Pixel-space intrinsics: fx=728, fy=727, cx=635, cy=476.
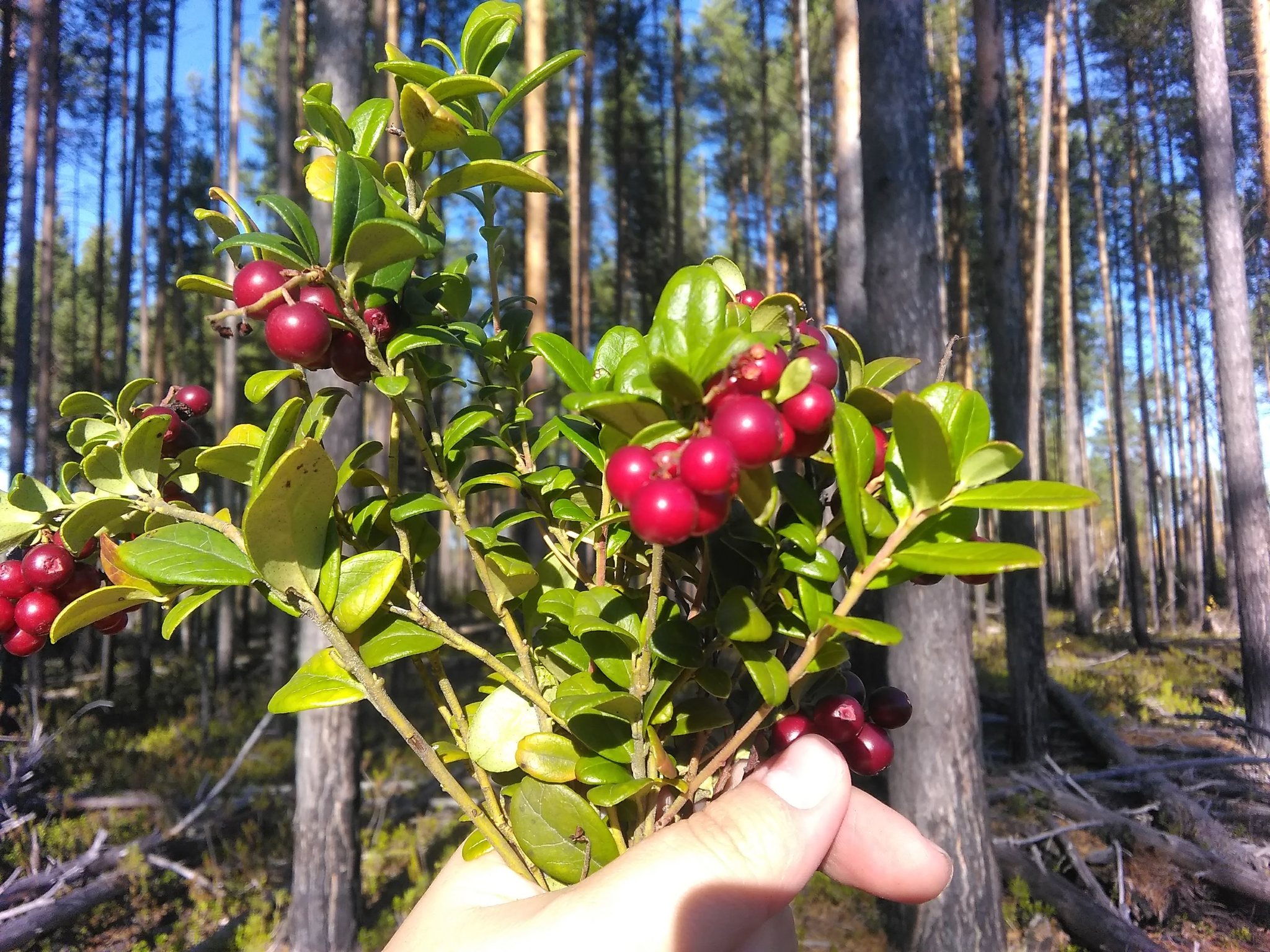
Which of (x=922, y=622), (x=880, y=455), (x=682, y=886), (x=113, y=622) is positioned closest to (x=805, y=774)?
(x=682, y=886)

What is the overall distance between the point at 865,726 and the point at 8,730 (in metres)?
9.67

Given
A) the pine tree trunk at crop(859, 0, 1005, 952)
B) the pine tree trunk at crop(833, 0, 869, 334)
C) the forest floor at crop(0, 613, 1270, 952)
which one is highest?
the pine tree trunk at crop(833, 0, 869, 334)

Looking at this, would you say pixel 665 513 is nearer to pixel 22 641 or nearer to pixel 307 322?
pixel 307 322

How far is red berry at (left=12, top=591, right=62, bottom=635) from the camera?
3.08 ft

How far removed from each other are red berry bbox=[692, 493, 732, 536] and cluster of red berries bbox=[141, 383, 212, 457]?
27.0 inches

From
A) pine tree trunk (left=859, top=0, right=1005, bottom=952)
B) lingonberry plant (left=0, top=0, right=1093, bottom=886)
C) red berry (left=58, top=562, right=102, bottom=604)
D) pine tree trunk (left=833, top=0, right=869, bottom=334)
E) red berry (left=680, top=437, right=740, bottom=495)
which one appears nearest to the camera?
red berry (left=680, top=437, right=740, bottom=495)

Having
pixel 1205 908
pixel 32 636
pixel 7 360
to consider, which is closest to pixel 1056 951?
pixel 1205 908

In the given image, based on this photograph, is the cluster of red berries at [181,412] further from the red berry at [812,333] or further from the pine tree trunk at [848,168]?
the pine tree trunk at [848,168]

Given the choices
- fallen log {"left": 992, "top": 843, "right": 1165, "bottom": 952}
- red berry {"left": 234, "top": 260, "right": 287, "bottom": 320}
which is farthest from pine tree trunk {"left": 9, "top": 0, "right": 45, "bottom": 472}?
fallen log {"left": 992, "top": 843, "right": 1165, "bottom": 952}

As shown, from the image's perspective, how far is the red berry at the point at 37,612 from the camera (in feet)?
3.08

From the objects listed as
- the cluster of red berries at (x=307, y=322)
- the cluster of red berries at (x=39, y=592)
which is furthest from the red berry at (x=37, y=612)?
the cluster of red berries at (x=307, y=322)

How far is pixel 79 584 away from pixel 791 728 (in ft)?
3.26

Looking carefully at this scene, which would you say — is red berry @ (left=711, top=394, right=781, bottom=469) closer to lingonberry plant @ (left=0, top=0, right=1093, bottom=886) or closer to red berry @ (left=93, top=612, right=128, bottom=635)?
lingonberry plant @ (left=0, top=0, right=1093, bottom=886)

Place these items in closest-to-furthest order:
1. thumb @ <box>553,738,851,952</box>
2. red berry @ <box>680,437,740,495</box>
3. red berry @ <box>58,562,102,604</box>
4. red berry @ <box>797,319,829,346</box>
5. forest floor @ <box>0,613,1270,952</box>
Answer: red berry @ <box>680,437,740,495</box>
red berry @ <box>797,319,829,346</box>
thumb @ <box>553,738,851,952</box>
red berry @ <box>58,562,102,604</box>
forest floor @ <box>0,613,1270,952</box>
